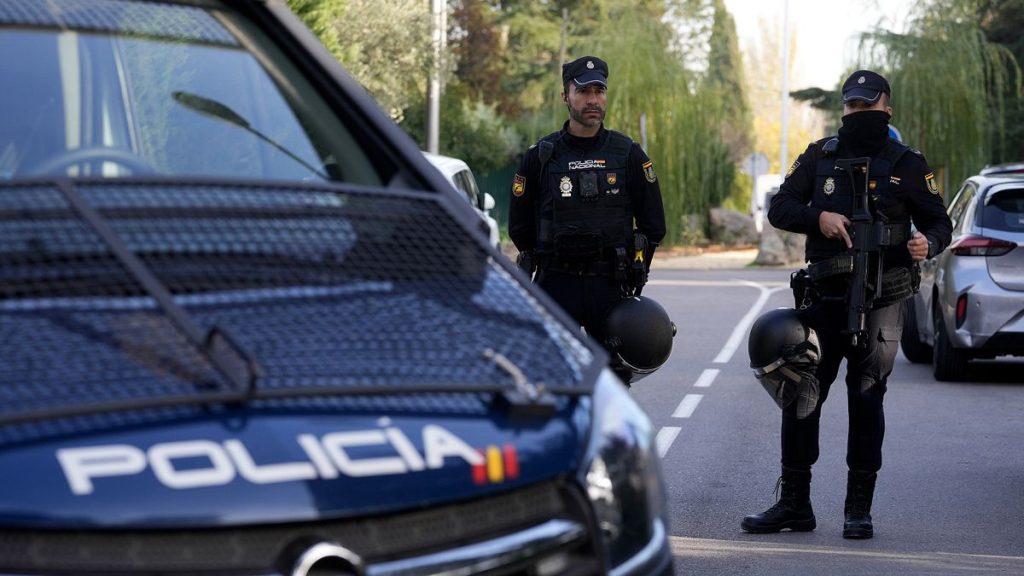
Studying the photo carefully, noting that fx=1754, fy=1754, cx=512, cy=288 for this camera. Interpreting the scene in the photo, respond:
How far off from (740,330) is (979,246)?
5944 mm

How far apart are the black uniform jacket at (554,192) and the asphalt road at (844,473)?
1.27m

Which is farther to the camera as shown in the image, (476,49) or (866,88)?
(476,49)

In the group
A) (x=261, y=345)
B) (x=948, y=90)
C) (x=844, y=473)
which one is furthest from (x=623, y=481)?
(x=948, y=90)

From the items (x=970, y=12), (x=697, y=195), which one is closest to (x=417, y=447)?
(x=970, y=12)

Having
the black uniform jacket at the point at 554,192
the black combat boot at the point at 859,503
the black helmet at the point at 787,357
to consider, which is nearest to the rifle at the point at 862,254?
the black helmet at the point at 787,357

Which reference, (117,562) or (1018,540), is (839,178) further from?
(117,562)

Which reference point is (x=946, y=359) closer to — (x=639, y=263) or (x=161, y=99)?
(x=639, y=263)

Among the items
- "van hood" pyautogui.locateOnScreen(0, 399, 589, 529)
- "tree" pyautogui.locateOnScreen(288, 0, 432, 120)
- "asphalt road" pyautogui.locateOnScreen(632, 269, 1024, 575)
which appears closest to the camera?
"van hood" pyautogui.locateOnScreen(0, 399, 589, 529)

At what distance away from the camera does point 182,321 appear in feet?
9.46

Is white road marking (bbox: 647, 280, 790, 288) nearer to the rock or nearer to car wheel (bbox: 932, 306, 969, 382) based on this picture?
car wheel (bbox: 932, 306, 969, 382)

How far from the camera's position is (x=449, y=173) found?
50.2ft

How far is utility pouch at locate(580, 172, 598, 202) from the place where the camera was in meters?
7.08

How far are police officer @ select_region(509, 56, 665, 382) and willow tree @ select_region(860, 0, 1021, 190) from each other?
33236mm

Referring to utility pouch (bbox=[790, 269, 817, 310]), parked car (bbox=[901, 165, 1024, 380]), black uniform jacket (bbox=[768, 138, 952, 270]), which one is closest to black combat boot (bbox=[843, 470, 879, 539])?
utility pouch (bbox=[790, 269, 817, 310])
